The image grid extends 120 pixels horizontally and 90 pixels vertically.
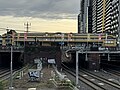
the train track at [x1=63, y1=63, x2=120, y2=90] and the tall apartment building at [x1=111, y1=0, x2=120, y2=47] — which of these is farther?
the tall apartment building at [x1=111, y1=0, x2=120, y2=47]

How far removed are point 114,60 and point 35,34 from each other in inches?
2059

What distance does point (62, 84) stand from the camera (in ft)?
137

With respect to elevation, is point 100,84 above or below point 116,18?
below

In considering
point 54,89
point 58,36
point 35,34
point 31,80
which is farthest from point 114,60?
point 54,89

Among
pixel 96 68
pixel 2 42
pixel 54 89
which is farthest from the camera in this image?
pixel 2 42

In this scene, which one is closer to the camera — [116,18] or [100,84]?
[100,84]

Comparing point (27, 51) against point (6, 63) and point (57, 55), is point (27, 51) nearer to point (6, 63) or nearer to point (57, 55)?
point (57, 55)

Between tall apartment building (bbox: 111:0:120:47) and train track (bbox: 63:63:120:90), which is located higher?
tall apartment building (bbox: 111:0:120:47)

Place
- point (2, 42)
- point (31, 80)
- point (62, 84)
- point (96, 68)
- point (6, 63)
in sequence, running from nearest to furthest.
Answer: point (62, 84) → point (31, 80) → point (96, 68) → point (6, 63) → point (2, 42)

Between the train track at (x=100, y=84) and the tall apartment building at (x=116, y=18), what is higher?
the tall apartment building at (x=116, y=18)

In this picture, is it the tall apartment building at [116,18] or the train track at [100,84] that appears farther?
the tall apartment building at [116,18]

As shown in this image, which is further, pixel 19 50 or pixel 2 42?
pixel 2 42

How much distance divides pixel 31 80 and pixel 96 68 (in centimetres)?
5366

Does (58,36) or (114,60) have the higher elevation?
(58,36)
